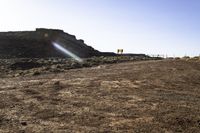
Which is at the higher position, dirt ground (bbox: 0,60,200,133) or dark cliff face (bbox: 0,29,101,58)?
dark cliff face (bbox: 0,29,101,58)

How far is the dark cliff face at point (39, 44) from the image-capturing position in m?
60.5

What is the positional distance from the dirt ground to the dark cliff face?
37.8m

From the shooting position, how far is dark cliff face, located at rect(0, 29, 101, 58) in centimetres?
6054

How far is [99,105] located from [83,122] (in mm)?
2922

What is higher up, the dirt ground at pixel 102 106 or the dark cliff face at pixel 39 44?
the dark cliff face at pixel 39 44

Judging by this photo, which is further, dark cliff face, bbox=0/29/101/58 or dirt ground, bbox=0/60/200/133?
dark cliff face, bbox=0/29/101/58

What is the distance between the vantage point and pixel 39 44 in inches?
2621

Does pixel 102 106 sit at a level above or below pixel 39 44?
below

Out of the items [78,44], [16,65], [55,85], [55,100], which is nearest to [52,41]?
[78,44]

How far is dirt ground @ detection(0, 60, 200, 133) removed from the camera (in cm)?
1156

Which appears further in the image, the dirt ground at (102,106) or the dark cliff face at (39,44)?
the dark cliff face at (39,44)

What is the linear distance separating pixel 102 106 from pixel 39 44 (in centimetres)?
5334

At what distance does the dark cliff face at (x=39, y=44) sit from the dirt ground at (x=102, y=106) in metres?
37.8

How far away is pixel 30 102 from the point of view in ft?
51.7
